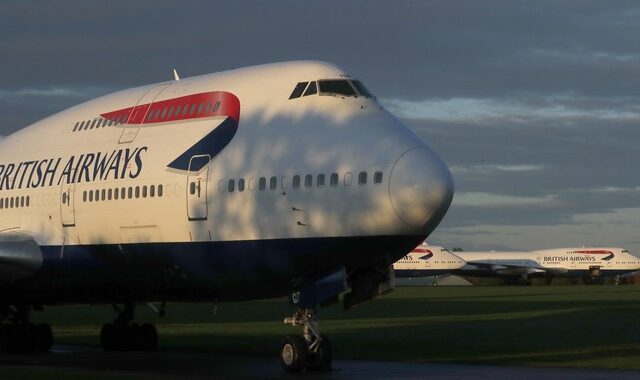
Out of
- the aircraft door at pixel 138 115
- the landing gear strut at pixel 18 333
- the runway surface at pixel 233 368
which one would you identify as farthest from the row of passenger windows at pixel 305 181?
the landing gear strut at pixel 18 333

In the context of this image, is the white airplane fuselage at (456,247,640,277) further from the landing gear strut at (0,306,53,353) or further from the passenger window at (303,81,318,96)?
the passenger window at (303,81,318,96)

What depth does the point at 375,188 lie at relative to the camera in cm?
2120

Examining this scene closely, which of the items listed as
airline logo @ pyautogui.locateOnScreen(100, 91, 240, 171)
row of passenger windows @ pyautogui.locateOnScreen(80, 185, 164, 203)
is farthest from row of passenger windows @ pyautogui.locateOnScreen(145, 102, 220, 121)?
row of passenger windows @ pyautogui.locateOnScreen(80, 185, 164, 203)

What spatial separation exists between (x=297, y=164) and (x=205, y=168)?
2367 millimetres

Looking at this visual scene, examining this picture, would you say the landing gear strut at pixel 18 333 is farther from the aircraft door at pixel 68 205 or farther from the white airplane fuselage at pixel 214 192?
the aircraft door at pixel 68 205

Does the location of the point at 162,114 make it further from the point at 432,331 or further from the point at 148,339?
the point at 432,331

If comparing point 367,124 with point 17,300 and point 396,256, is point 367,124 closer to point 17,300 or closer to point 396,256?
point 396,256

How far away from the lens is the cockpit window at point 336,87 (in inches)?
926

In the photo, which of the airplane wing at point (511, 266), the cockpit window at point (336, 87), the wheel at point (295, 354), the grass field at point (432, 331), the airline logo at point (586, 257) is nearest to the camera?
the wheel at point (295, 354)

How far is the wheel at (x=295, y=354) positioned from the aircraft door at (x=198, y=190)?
121 inches

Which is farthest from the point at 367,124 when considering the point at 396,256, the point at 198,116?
the point at 198,116

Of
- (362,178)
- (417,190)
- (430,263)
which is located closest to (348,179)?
(362,178)

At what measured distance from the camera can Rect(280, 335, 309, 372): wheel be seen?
73.5 ft

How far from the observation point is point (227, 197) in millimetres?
23469
